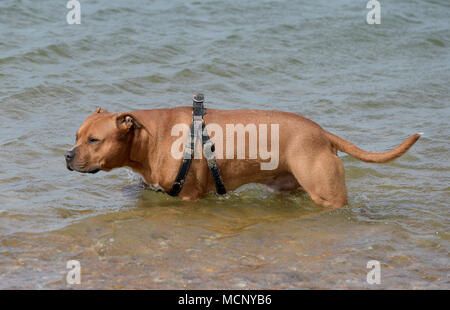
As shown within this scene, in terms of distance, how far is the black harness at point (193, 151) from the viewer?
19.6 feet

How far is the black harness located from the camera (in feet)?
19.6

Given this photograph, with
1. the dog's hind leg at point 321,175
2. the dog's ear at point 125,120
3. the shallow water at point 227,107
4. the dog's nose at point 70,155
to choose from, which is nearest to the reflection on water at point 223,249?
the shallow water at point 227,107

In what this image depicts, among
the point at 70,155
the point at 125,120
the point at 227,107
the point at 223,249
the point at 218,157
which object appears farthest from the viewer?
the point at 227,107

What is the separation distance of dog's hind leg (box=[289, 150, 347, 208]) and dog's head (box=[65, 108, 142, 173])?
1.67m

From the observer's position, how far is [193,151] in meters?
6.00

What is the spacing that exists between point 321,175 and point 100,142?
7.09 feet

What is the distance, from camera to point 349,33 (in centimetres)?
1524

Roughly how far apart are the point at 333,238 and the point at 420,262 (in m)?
0.83

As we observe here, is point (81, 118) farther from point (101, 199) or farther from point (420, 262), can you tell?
point (420, 262)

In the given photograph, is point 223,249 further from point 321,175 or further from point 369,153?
point 369,153

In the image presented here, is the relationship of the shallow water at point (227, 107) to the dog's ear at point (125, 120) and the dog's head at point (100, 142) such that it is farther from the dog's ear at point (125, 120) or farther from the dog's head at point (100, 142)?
the dog's ear at point (125, 120)

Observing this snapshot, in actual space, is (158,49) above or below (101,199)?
above

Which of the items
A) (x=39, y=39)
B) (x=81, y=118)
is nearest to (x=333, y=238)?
(x=81, y=118)

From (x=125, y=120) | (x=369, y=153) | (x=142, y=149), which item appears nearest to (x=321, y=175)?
(x=369, y=153)
